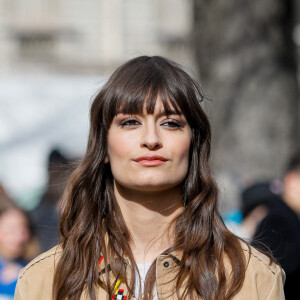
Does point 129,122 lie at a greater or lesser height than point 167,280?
greater

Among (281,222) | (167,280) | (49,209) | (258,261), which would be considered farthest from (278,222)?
(49,209)

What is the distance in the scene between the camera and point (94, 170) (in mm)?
2822

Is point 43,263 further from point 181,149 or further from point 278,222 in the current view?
point 278,222

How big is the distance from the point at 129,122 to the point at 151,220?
14.4 inches

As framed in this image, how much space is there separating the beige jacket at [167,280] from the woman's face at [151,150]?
0.28 metres

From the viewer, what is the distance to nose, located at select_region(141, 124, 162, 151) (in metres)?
2.57

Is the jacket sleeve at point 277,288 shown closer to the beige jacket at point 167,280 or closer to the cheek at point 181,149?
the beige jacket at point 167,280

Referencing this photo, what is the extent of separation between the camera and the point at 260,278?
2.60 meters

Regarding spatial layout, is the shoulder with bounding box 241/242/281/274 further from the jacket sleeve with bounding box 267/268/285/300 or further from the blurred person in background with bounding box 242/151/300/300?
the blurred person in background with bounding box 242/151/300/300

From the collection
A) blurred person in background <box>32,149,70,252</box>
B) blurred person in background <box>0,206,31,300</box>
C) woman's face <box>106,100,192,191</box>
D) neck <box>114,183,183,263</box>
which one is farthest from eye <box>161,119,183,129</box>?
blurred person in background <box>32,149,70,252</box>

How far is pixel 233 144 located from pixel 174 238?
4.96m

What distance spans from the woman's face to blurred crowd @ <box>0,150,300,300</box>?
3.67 feet

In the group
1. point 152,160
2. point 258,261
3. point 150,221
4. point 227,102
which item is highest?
point 152,160

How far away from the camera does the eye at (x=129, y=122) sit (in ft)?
8.68
